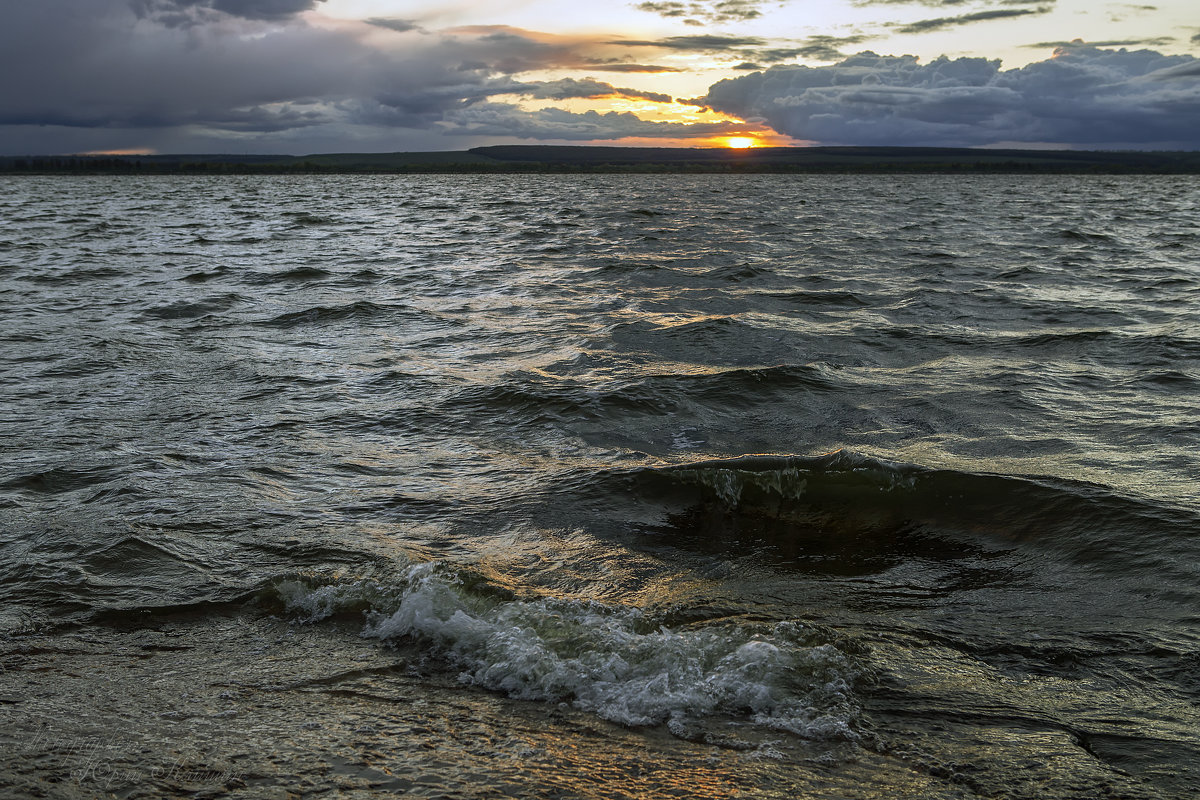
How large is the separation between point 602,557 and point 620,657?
1381mm

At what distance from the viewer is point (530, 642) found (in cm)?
407

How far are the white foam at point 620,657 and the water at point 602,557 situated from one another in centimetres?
2

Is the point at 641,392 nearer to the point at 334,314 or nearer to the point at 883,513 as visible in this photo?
the point at 883,513

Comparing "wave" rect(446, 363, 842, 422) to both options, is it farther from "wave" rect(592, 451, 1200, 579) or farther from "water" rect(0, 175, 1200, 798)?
"wave" rect(592, 451, 1200, 579)

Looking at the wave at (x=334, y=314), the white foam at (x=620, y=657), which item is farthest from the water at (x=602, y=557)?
the wave at (x=334, y=314)

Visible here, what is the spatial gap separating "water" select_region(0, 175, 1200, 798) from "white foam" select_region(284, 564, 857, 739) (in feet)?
0.06

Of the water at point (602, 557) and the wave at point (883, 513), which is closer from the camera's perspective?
the water at point (602, 557)

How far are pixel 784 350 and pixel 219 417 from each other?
709cm

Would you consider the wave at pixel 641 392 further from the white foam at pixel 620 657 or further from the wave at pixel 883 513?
the white foam at pixel 620 657

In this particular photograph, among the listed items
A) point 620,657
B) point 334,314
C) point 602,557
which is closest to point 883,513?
point 602,557

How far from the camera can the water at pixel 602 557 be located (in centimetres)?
326

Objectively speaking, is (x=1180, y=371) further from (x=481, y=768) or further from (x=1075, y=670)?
(x=481, y=768)

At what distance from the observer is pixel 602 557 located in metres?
5.29

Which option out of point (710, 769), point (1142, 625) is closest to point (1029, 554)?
point (1142, 625)
